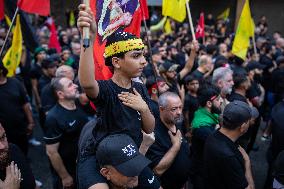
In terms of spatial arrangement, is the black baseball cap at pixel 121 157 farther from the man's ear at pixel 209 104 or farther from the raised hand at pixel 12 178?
the man's ear at pixel 209 104

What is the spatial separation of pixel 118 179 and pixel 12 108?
3.51 metres

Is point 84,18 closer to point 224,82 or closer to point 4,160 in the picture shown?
point 4,160

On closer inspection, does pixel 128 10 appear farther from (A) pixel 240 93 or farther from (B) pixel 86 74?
(A) pixel 240 93

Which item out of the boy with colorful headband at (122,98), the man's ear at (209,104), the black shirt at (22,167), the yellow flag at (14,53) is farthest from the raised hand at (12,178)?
the yellow flag at (14,53)

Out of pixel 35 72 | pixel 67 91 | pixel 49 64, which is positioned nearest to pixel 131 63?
pixel 67 91

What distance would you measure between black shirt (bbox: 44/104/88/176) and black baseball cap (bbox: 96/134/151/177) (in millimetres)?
1921

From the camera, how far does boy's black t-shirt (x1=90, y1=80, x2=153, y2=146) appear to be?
2617 mm

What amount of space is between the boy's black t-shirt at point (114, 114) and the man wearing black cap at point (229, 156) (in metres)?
0.94

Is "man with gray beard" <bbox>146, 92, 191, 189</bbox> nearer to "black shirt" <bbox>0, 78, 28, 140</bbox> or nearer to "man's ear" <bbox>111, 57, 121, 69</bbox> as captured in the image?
"man's ear" <bbox>111, 57, 121, 69</bbox>

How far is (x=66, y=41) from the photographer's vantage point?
13.2 metres

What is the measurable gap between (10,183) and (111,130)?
864 mm

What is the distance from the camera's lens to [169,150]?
3510 millimetres

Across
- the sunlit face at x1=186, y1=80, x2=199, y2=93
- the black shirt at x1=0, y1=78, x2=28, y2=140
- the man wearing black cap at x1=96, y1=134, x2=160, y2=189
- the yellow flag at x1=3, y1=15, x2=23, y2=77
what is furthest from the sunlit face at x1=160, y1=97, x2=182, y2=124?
the yellow flag at x1=3, y1=15, x2=23, y2=77

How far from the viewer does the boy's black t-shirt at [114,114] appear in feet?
8.59
